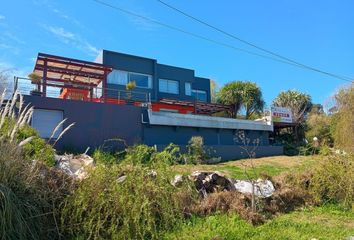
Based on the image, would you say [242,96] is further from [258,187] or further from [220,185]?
[220,185]

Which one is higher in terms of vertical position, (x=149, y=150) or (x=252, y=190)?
(x=149, y=150)

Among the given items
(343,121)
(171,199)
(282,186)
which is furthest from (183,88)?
(171,199)

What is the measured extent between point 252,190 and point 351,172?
3.05 metres

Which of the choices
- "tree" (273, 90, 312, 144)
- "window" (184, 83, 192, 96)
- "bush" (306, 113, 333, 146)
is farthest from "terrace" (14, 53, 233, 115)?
"tree" (273, 90, 312, 144)

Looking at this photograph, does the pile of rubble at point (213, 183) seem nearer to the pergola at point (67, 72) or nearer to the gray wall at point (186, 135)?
the pergola at point (67, 72)

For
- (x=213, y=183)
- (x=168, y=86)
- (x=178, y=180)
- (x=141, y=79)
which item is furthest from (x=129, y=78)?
(x=178, y=180)

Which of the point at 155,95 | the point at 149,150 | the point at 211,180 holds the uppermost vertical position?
the point at 155,95

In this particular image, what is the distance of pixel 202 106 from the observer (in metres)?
31.6

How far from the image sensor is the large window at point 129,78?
103 ft

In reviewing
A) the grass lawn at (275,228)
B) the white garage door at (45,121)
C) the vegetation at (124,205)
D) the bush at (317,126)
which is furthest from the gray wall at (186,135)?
the grass lawn at (275,228)

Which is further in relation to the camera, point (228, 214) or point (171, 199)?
point (228, 214)

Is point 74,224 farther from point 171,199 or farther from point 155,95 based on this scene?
point 155,95

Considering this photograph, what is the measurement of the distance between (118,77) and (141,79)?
2105 millimetres

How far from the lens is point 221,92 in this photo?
3884cm
